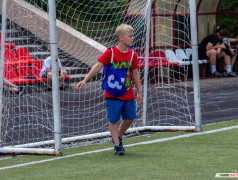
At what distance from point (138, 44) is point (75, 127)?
6.49 feet

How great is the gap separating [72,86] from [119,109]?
8.21 m

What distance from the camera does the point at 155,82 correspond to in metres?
15.8

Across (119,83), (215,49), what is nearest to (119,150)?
(119,83)

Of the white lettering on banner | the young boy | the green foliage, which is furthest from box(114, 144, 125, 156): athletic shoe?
the green foliage

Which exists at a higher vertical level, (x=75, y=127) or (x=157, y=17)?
(x=157, y=17)

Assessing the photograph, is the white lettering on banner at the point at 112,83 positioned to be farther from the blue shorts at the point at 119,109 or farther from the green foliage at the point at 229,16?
the green foliage at the point at 229,16

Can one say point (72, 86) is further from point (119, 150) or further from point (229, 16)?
point (119, 150)

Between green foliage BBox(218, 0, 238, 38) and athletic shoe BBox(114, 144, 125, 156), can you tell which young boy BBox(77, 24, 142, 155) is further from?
green foliage BBox(218, 0, 238, 38)

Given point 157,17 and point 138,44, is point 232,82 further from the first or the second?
point 138,44

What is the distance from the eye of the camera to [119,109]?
7527 mm

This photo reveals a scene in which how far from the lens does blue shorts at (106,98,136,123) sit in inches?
296

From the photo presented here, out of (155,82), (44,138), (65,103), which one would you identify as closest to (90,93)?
(65,103)

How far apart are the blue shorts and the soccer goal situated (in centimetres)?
63

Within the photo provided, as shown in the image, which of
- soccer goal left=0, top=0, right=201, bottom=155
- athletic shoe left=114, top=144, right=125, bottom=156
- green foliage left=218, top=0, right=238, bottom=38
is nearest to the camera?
athletic shoe left=114, top=144, right=125, bottom=156
